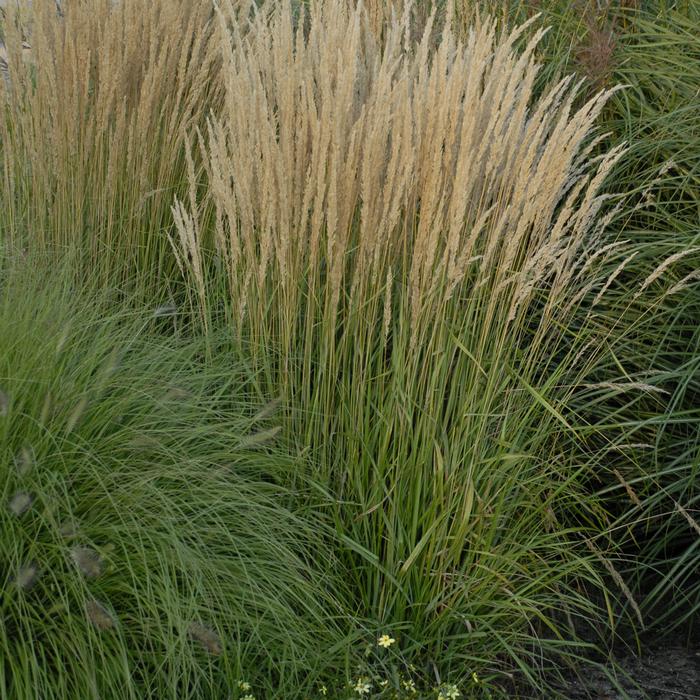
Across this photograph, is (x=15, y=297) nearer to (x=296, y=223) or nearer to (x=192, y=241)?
(x=192, y=241)

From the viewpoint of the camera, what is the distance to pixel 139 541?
2.37 m

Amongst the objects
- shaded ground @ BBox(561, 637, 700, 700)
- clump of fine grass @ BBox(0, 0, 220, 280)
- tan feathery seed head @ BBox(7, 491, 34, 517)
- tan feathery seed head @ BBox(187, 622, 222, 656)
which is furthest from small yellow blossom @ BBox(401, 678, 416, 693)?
clump of fine grass @ BBox(0, 0, 220, 280)

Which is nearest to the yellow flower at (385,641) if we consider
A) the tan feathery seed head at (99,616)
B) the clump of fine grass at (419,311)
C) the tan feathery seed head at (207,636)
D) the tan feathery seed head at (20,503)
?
the clump of fine grass at (419,311)

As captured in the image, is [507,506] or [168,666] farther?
[507,506]

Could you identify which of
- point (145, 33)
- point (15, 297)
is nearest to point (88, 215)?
point (145, 33)

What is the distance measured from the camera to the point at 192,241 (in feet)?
9.35

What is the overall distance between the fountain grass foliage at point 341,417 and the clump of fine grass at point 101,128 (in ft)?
0.24

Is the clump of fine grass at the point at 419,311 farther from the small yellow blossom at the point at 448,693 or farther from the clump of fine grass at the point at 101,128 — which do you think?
the clump of fine grass at the point at 101,128

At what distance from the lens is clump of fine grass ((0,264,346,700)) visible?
2.24 meters

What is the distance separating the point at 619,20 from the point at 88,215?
7.45ft

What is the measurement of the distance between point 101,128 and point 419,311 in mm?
1472

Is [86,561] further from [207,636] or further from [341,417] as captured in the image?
[341,417]

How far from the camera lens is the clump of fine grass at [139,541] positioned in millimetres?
2240

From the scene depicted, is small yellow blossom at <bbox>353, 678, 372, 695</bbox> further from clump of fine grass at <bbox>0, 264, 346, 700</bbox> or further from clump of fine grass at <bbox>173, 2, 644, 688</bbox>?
clump of fine grass at <bbox>173, 2, 644, 688</bbox>
